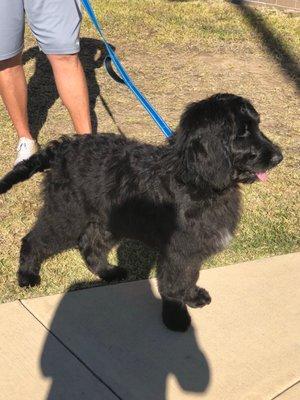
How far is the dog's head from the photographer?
293cm

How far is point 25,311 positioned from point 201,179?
1412 millimetres

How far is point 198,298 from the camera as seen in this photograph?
140 inches

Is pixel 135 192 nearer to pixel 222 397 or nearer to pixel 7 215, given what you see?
pixel 222 397

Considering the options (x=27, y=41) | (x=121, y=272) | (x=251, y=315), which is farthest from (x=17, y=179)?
(x=27, y=41)

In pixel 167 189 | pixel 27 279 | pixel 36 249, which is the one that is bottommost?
pixel 27 279

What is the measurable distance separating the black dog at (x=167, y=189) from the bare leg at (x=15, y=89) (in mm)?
1491

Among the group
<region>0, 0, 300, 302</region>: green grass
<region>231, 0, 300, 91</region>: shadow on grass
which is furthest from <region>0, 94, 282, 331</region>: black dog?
<region>231, 0, 300, 91</region>: shadow on grass

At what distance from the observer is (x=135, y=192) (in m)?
3.29

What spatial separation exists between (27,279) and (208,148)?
1601 millimetres

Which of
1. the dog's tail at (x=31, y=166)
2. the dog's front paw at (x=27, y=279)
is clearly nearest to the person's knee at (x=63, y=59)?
the dog's tail at (x=31, y=166)

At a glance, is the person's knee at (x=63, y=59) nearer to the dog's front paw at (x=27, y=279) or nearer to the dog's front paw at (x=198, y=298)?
the dog's front paw at (x=27, y=279)

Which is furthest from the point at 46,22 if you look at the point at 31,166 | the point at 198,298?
the point at 198,298

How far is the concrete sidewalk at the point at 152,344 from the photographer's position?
3.01 meters

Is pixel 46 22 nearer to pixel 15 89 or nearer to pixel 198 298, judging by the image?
pixel 15 89
